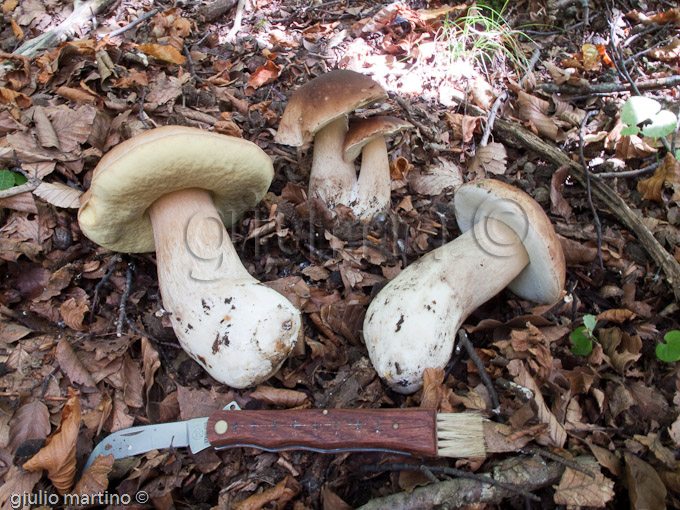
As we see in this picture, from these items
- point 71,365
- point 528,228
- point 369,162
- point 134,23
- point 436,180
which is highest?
point 134,23

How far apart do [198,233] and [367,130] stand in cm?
109

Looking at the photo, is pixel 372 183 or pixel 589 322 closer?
pixel 589 322

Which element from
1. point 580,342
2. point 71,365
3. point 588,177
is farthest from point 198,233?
point 588,177

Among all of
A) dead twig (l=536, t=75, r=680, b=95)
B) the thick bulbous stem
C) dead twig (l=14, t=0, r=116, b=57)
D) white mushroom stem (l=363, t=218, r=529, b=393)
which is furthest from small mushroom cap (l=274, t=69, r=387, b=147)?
dead twig (l=14, t=0, r=116, b=57)

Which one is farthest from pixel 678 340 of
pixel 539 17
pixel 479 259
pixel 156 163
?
pixel 539 17

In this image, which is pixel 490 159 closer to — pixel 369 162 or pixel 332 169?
pixel 369 162

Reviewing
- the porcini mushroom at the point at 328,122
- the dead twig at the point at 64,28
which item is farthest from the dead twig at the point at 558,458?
the dead twig at the point at 64,28

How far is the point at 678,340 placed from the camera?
1927 mm

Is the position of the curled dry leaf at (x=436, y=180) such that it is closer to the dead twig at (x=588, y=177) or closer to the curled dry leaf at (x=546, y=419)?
the dead twig at (x=588, y=177)

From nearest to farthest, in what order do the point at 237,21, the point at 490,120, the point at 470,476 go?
the point at 470,476
the point at 490,120
the point at 237,21

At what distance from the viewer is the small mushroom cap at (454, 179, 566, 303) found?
1863mm

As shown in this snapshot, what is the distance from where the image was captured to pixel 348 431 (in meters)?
1.64

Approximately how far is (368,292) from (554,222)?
4.33 feet

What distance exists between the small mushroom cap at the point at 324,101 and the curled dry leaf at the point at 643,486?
207 cm
